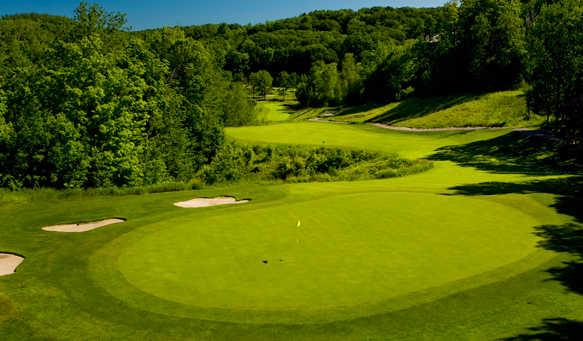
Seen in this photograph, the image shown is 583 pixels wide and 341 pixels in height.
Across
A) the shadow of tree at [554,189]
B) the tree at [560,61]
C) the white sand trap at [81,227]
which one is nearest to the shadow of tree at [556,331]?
the shadow of tree at [554,189]

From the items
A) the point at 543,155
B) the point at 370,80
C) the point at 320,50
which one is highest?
the point at 320,50

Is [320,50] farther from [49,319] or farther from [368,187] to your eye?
[49,319]

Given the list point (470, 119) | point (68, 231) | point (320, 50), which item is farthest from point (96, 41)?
point (320, 50)

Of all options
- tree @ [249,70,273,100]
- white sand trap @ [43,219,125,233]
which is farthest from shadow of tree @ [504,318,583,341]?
tree @ [249,70,273,100]

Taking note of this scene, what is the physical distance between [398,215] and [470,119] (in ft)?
159

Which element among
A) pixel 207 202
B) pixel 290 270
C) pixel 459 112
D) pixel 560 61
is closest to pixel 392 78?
pixel 459 112

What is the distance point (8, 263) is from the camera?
14.4m

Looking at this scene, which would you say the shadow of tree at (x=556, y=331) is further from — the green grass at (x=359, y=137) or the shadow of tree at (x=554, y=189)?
the green grass at (x=359, y=137)

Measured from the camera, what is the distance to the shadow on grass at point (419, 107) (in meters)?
73.0

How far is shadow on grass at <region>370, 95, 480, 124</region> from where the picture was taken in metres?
A: 73.0

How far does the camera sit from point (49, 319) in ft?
33.8

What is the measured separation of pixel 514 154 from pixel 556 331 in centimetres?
3588

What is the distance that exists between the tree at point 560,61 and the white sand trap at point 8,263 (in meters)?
36.5

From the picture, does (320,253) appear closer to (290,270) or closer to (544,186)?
(290,270)
